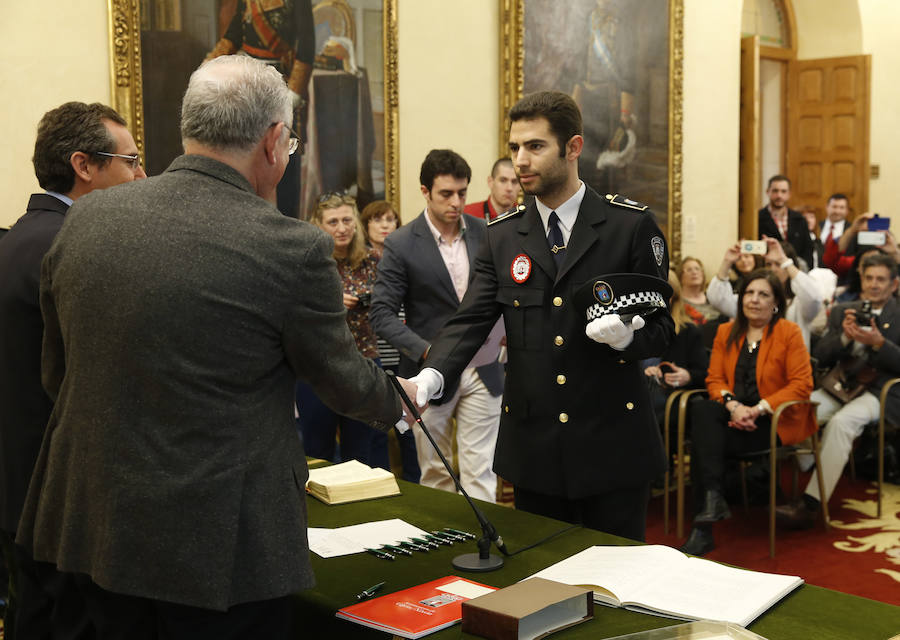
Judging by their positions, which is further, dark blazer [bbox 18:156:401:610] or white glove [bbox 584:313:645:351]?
white glove [bbox 584:313:645:351]

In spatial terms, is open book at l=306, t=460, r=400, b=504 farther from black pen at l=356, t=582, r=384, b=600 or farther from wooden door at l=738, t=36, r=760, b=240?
wooden door at l=738, t=36, r=760, b=240

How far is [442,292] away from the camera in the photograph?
14.5ft

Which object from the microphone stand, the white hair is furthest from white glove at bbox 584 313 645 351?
the white hair

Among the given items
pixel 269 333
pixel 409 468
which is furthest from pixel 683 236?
pixel 269 333

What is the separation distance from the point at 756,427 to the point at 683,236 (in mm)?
4095

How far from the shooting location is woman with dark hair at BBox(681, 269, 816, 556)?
16.7 ft

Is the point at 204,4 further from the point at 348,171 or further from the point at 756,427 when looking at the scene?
the point at 756,427

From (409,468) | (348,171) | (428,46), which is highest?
(428,46)

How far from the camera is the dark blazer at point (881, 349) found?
5727mm

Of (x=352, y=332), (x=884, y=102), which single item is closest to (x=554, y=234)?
(x=352, y=332)

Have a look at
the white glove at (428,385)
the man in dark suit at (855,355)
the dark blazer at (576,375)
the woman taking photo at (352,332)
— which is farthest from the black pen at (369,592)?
the man in dark suit at (855,355)

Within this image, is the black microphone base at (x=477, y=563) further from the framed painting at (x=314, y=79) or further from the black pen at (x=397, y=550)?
the framed painting at (x=314, y=79)

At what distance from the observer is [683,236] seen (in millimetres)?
8953

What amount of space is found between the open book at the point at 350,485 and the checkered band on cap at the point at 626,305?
2.81 ft
